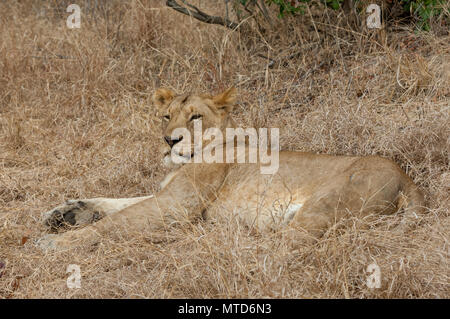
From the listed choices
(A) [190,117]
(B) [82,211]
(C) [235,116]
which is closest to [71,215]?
(B) [82,211]

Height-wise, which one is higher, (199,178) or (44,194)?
(199,178)

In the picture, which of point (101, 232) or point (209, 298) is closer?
point (209, 298)

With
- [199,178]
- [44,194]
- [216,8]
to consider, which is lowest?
[44,194]

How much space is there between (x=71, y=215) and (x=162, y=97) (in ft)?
3.38

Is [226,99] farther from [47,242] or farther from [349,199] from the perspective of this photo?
[47,242]

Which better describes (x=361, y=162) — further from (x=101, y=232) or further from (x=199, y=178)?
(x=101, y=232)

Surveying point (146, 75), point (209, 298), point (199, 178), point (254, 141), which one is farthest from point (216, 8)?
point (209, 298)

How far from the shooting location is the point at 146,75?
20.4ft

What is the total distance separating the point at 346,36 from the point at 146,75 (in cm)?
192

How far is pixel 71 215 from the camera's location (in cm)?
391

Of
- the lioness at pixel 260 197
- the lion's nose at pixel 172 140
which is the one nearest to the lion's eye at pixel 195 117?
the lioness at pixel 260 197

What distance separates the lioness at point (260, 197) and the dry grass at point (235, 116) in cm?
10

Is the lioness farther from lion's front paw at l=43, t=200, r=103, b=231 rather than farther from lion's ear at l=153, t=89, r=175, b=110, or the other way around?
lion's ear at l=153, t=89, r=175, b=110
